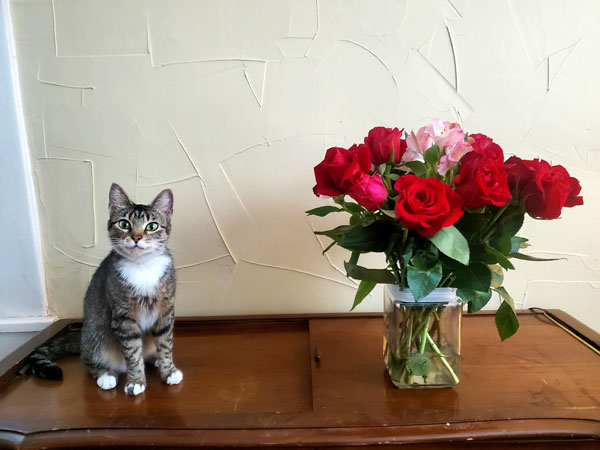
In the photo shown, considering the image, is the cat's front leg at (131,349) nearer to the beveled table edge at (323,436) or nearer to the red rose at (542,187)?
the beveled table edge at (323,436)

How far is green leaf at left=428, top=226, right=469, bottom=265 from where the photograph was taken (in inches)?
22.8

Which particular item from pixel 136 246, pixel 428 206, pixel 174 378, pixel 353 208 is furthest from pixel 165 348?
pixel 428 206

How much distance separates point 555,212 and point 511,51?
1.65 feet

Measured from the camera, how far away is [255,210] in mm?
972

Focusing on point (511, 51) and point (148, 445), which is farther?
point (511, 51)

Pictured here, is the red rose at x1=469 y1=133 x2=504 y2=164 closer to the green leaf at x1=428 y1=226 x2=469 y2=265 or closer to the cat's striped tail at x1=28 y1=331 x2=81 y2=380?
the green leaf at x1=428 y1=226 x2=469 y2=265

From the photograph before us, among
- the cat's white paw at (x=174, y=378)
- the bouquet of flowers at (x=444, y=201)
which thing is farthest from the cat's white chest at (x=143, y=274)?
the bouquet of flowers at (x=444, y=201)

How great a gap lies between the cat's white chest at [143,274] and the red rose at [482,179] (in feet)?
1.68

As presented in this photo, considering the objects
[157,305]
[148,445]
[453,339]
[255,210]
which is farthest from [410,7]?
[148,445]

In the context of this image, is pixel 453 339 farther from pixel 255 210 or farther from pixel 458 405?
pixel 255 210

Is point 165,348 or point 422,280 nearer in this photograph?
point 422,280

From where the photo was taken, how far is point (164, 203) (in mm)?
784

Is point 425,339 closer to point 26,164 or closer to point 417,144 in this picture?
point 417,144

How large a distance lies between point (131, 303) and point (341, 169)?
43cm
